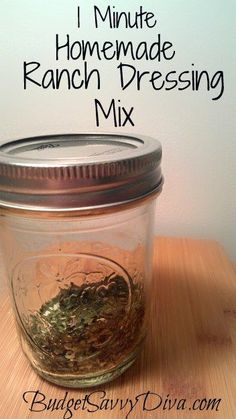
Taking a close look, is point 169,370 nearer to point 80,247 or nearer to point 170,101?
point 80,247

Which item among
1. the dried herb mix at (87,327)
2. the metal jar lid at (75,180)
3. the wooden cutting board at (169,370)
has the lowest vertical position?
the wooden cutting board at (169,370)

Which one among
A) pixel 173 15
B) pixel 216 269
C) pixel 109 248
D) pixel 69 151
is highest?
pixel 173 15

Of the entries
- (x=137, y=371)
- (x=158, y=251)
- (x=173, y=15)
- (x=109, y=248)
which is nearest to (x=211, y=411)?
(x=137, y=371)

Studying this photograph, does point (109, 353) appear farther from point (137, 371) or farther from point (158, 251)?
point (158, 251)

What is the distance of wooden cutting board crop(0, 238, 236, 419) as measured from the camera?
1.15ft

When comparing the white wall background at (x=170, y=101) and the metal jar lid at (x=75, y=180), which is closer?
the metal jar lid at (x=75, y=180)

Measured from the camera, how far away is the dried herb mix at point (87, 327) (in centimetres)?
37

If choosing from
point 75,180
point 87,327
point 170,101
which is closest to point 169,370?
point 87,327

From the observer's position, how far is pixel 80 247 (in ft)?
1.34

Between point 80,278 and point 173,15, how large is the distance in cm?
43

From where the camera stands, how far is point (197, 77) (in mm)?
597

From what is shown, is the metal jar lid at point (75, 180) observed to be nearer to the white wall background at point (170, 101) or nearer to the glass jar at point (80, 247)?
the glass jar at point (80, 247)

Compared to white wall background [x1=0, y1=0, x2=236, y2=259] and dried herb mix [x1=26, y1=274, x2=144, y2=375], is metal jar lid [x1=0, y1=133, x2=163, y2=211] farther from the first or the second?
white wall background [x1=0, y1=0, x2=236, y2=259]

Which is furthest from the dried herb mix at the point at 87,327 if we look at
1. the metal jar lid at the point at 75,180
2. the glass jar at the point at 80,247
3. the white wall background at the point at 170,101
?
the white wall background at the point at 170,101
